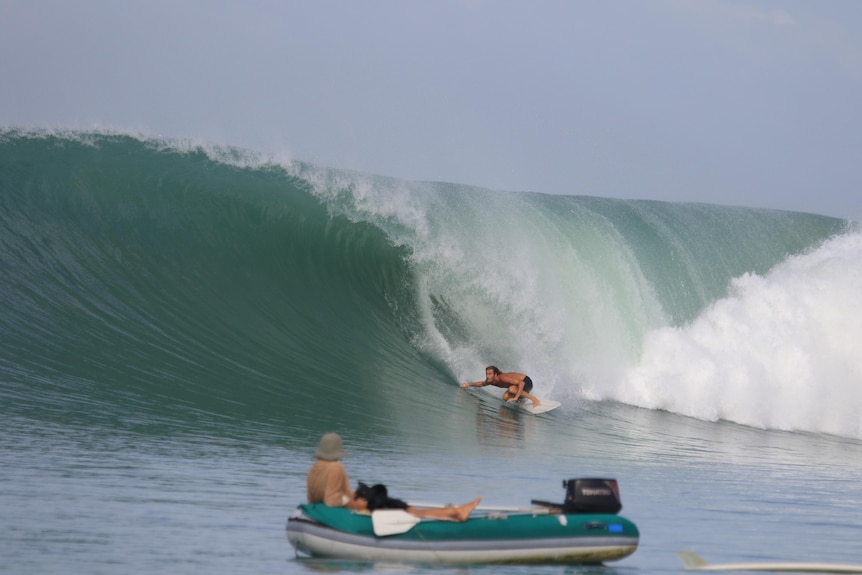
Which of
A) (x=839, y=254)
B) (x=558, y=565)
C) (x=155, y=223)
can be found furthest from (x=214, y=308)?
(x=839, y=254)

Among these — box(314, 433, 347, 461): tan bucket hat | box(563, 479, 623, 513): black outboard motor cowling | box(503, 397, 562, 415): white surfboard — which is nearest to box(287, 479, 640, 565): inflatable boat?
box(563, 479, 623, 513): black outboard motor cowling

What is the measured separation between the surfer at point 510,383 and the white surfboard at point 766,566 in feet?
24.4

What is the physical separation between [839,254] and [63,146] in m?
14.1

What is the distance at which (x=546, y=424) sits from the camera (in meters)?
14.4

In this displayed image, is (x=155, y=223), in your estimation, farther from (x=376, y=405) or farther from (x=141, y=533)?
(x=141, y=533)

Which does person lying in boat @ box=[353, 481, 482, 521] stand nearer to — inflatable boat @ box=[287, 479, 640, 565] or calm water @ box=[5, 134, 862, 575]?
inflatable boat @ box=[287, 479, 640, 565]

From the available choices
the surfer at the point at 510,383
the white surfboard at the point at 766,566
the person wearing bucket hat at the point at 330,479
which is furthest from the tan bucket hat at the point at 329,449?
the surfer at the point at 510,383

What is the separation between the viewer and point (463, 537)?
7.22 m

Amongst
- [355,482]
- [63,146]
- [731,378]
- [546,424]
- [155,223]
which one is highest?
[63,146]

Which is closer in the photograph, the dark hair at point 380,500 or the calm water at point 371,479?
the calm water at point 371,479

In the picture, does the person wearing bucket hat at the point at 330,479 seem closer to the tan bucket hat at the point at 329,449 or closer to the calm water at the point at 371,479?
the tan bucket hat at the point at 329,449

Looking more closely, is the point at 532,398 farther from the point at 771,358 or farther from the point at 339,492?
the point at 339,492

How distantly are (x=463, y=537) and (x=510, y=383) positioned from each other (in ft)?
25.8

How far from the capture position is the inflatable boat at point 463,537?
7215 millimetres
